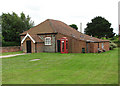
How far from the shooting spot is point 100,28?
58.9 metres

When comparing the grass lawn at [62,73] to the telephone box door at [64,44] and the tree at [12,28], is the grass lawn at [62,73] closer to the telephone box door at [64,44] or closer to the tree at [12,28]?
the telephone box door at [64,44]

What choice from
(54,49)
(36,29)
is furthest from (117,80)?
(36,29)

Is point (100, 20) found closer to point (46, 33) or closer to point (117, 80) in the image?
point (46, 33)

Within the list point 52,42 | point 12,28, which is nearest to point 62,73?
point 52,42

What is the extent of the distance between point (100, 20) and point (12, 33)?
39358 millimetres

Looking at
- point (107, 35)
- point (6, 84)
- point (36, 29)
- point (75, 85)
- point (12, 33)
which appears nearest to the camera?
point (75, 85)

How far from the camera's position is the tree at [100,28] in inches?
2304

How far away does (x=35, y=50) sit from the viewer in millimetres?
24766

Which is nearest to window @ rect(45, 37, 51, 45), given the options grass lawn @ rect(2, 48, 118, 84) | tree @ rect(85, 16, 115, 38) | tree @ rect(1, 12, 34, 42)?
grass lawn @ rect(2, 48, 118, 84)

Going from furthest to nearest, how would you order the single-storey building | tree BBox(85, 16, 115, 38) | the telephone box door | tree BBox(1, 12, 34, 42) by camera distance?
tree BBox(85, 16, 115, 38) → tree BBox(1, 12, 34, 42) → the single-storey building → the telephone box door

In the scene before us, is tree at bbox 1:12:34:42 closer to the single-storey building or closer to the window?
the single-storey building

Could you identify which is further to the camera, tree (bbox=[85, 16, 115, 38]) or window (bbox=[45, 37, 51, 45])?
tree (bbox=[85, 16, 115, 38])

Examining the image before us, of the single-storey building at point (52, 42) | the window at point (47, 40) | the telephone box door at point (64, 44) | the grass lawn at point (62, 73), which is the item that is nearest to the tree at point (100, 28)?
the single-storey building at point (52, 42)

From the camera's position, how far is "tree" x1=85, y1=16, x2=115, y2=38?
58.5 meters
